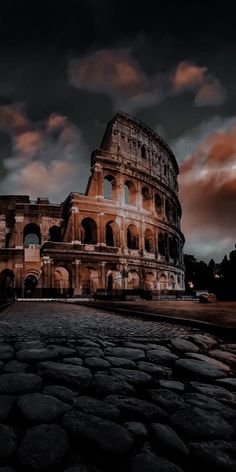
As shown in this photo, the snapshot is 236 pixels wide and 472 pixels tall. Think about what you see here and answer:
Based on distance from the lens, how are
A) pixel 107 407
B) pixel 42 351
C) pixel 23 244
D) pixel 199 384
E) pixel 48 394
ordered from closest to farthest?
pixel 107 407 → pixel 48 394 → pixel 199 384 → pixel 42 351 → pixel 23 244

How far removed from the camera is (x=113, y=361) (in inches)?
92.6

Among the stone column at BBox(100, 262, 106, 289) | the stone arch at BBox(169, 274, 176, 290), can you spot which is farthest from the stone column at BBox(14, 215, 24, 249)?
the stone arch at BBox(169, 274, 176, 290)

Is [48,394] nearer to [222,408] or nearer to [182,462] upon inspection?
[182,462]

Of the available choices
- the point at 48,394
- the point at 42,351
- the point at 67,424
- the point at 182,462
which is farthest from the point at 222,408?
the point at 42,351

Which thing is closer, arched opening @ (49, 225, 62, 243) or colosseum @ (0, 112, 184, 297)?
colosseum @ (0, 112, 184, 297)

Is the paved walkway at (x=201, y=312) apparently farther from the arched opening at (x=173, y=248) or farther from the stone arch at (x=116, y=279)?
the arched opening at (x=173, y=248)

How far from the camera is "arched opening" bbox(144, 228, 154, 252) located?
31884 mm

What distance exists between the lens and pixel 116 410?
56.0 inches

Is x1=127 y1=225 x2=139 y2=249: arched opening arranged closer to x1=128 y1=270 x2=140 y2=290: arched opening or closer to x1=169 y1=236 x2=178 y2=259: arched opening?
x1=128 y1=270 x2=140 y2=290: arched opening

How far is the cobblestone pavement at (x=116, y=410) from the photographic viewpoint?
1.04 metres

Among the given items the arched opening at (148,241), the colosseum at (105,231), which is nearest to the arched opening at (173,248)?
the colosseum at (105,231)

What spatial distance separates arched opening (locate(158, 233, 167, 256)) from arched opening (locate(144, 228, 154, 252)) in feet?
7.51

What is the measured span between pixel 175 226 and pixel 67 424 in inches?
1459

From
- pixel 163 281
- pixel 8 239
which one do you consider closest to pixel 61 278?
pixel 8 239
